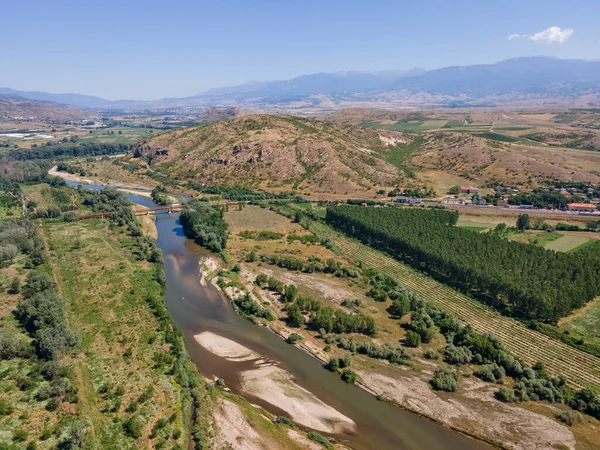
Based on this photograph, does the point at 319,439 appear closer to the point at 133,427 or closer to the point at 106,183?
the point at 133,427

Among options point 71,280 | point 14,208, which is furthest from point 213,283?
point 14,208

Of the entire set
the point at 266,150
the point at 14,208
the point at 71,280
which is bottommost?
the point at 71,280

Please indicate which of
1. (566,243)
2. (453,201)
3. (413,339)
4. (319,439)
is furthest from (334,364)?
(453,201)

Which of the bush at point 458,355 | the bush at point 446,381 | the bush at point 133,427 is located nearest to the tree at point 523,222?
the bush at point 458,355

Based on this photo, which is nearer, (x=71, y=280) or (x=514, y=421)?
(x=514, y=421)

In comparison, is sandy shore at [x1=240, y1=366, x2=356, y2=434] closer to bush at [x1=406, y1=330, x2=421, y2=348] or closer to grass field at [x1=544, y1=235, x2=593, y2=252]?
bush at [x1=406, y1=330, x2=421, y2=348]

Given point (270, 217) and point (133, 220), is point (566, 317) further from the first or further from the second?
point (133, 220)

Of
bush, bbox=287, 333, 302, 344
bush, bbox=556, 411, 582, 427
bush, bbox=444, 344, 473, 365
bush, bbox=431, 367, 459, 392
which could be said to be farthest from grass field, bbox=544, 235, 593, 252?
bush, bbox=287, 333, 302, 344
